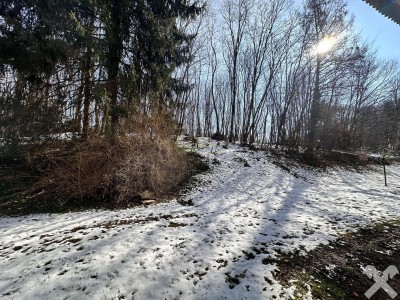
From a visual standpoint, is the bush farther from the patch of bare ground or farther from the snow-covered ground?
the patch of bare ground

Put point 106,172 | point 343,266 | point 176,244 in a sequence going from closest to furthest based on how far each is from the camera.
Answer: point 343,266, point 176,244, point 106,172

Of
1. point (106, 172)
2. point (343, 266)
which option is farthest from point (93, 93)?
point (343, 266)

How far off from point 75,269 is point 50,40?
6375 millimetres

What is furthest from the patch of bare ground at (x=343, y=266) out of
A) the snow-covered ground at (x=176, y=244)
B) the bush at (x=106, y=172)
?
the bush at (x=106, y=172)

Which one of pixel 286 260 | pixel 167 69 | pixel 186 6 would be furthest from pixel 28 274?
pixel 186 6

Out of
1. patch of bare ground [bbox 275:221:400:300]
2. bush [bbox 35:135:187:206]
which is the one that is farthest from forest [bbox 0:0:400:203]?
patch of bare ground [bbox 275:221:400:300]

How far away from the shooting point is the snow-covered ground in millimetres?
3016

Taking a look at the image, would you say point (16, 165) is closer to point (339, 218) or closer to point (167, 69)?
point (167, 69)

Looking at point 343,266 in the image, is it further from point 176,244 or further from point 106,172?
point 106,172

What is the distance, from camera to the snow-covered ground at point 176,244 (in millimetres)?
3016

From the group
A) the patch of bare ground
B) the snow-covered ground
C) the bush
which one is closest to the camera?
the snow-covered ground

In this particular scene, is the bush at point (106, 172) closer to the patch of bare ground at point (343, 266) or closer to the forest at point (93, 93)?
the forest at point (93, 93)

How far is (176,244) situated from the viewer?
13.6 feet

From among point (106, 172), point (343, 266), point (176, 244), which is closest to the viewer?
point (343, 266)
